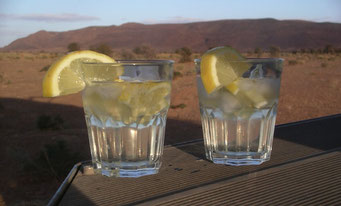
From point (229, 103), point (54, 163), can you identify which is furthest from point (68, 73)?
point (54, 163)

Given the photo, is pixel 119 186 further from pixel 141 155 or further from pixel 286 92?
pixel 286 92

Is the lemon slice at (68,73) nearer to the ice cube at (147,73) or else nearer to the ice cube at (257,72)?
the ice cube at (147,73)

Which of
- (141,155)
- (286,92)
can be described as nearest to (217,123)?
(141,155)

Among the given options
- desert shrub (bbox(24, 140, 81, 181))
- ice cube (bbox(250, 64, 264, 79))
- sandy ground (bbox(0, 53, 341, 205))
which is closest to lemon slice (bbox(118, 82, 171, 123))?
ice cube (bbox(250, 64, 264, 79))

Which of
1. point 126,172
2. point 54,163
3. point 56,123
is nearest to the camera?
point 126,172

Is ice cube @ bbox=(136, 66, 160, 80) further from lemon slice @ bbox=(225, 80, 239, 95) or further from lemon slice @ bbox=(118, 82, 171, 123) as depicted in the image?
lemon slice @ bbox=(225, 80, 239, 95)

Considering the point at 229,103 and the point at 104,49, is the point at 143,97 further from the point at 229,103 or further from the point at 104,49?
the point at 104,49
